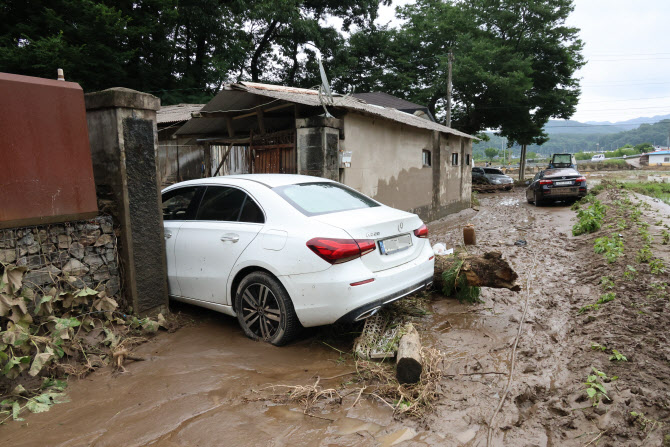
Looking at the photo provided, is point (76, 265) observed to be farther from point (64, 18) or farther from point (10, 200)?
point (64, 18)

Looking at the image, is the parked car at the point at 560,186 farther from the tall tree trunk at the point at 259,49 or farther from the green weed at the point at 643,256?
the tall tree trunk at the point at 259,49

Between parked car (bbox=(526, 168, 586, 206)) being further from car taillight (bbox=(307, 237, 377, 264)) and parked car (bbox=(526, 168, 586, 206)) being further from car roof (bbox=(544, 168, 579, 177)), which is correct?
car taillight (bbox=(307, 237, 377, 264))

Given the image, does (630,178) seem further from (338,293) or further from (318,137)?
(338,293)

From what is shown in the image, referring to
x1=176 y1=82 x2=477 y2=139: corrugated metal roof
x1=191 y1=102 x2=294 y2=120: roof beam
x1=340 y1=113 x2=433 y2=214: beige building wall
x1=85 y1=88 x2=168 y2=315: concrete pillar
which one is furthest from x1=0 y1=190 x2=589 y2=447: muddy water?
x1=340 y1=113 x2=433 y2=214: beige building wall

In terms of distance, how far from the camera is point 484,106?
94.9 ft

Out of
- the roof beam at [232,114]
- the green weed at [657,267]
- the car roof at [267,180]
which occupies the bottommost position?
the green weed at [657,267]

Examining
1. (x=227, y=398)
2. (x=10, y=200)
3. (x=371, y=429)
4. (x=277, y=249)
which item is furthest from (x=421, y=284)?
(x=10, y=200)

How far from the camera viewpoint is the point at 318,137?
7758mm

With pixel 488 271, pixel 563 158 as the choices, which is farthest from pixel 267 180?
pixel 563 158

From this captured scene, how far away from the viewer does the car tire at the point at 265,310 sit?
3.83 m

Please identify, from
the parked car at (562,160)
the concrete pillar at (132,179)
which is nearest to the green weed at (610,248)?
the concrete pillar at (132,179)

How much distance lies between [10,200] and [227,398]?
245cm

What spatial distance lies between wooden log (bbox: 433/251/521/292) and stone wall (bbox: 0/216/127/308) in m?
3.82

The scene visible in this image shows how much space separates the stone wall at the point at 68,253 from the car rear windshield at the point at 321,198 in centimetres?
181
